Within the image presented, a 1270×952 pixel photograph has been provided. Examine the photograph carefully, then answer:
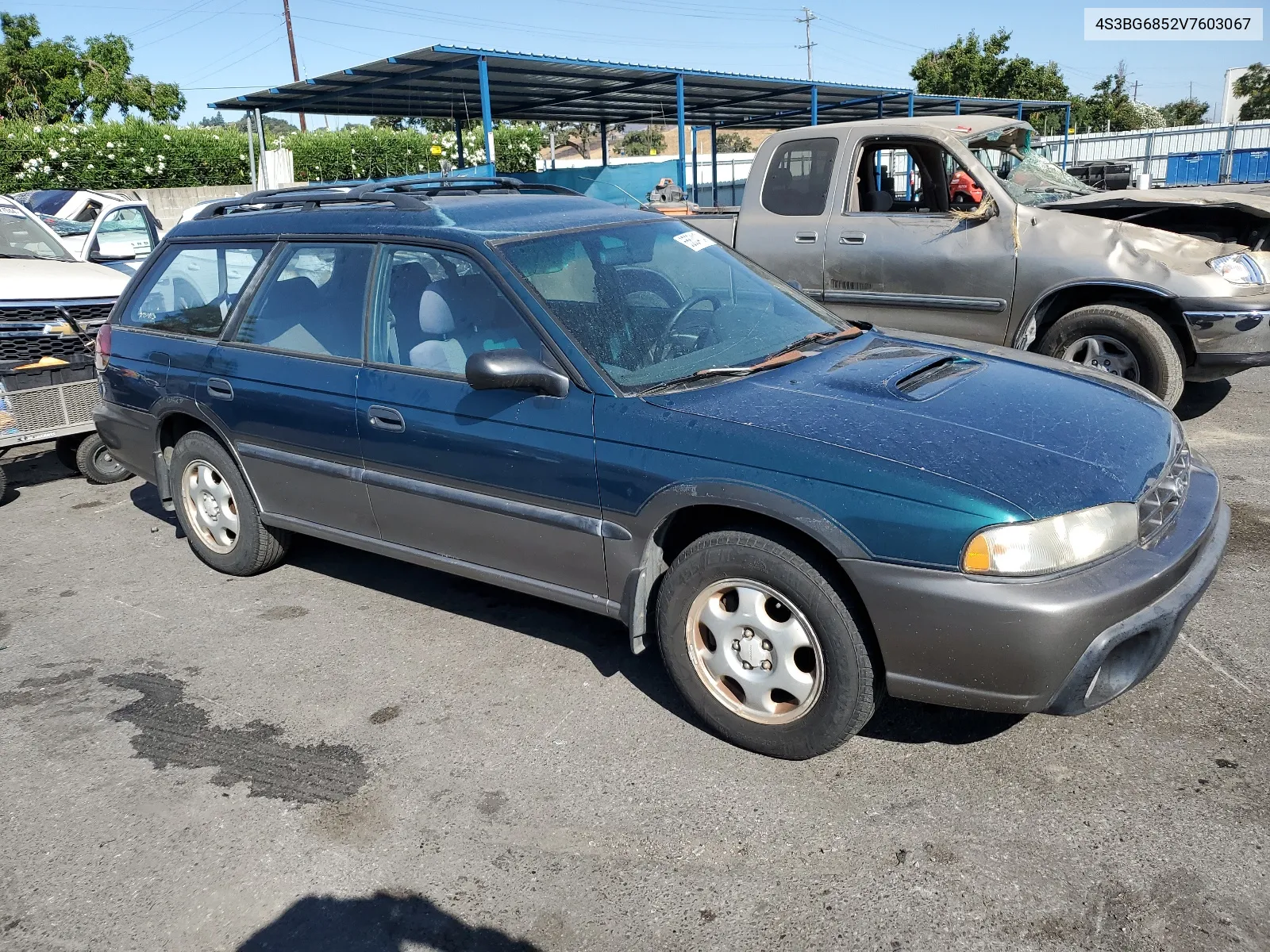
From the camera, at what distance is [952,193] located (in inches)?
266

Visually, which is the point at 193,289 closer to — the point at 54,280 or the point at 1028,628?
the point at 54,280

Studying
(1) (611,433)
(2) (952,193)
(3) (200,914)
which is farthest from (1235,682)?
(2) (952,193)

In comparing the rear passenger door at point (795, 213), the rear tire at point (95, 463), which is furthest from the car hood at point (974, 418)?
the rear tire at point (95, 463)

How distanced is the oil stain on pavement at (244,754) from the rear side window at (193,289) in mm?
1773

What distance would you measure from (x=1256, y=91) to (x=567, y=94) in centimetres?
5411

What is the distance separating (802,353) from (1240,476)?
125 inches

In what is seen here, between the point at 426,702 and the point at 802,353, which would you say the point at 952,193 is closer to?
the point at 802,353

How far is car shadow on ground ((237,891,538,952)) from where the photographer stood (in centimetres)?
252

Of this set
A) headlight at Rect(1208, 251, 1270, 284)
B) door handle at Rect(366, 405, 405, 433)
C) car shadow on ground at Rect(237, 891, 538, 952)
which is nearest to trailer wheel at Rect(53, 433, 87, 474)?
door handle at Rect(366, 405, 405, 433)

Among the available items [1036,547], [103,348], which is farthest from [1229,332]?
[103,348]

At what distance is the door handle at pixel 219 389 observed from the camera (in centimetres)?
452

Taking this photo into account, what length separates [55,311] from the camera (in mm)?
6660

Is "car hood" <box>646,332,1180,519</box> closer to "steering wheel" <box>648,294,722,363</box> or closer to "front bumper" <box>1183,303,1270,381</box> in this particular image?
"steering wheel" <box>648,294,722,363</box>

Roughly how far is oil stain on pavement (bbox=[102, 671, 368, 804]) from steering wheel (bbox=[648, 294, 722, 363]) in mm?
1700
